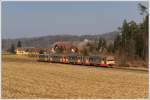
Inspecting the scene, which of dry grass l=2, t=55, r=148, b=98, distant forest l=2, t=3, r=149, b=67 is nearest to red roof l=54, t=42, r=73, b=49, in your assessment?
distant forest l=2, t=3, r=149, b=67

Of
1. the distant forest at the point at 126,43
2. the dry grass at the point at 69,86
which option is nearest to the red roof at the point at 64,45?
the distant forest at the point at 126,43

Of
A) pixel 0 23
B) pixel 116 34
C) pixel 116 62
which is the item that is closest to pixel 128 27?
pixel 116 34

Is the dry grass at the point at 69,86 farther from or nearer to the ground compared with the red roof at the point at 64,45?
nearer to the ground

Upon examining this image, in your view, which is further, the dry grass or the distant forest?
the distant forest

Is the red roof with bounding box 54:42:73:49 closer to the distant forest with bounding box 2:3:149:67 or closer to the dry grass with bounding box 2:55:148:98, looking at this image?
the distant forest with bounding box 2:3:149:67

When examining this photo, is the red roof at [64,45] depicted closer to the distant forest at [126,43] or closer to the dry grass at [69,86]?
the distant forest at [126,43]

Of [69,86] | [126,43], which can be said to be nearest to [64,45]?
[126,43]

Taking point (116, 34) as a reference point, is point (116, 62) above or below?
below

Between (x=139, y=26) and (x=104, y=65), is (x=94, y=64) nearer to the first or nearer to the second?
(x=104, y=65)

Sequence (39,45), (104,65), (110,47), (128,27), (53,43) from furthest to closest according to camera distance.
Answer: (39,45) < (53,43) < (110,47) < (128,27) < (104,65)

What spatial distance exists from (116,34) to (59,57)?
3171 millimetres

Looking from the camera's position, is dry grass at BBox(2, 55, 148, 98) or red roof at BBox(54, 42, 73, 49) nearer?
dry grass at BBox(2, 55, 148, 98)

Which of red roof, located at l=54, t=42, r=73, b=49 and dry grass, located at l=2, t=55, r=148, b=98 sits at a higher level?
red roof, located at l=54, t=42, r=73, b=49

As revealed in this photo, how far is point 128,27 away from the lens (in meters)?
19.1
